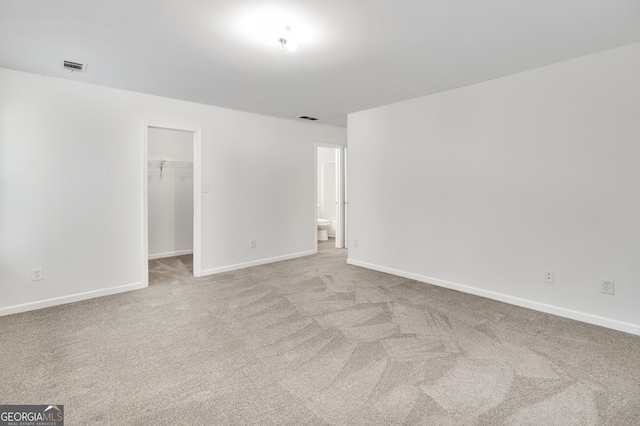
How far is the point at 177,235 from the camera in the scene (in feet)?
19.7

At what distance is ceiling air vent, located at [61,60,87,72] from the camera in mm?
2971

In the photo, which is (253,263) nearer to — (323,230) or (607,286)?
(323,230)

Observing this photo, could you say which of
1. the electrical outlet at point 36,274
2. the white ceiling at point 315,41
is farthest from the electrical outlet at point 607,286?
the electrical outlet at point 36,274

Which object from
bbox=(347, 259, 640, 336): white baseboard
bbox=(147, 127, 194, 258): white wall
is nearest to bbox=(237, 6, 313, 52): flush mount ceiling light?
bbox=(347, 259, 640, 336): white baseboard

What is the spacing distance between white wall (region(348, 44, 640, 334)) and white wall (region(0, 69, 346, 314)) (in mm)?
2081

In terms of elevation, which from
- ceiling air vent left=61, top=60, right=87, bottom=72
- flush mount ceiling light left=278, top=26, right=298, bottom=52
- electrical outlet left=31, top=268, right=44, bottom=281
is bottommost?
electrical outlet left=31, top=268, right=44, bottom=281

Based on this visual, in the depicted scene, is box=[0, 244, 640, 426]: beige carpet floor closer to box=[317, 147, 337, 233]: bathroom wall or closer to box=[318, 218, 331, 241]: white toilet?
box=[318, 218, 331, 241]: white toilet

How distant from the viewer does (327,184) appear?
8.11 meters

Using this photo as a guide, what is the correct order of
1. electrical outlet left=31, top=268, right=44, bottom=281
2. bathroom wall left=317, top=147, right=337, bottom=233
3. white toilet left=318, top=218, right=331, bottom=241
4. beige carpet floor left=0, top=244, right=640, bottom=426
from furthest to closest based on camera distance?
bathroom wall left=317, top=147, right=337, bottom=233 → white toilet left=318, top=218, right=331, bottom=241 → electrical outlet left=31, top=268, right=44, bottom=281 → beige carpet floor left=0, top=244, right=640, bottom=426

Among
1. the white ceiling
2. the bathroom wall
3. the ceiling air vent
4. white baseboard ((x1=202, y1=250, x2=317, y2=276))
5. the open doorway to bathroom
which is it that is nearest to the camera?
the white ceiling

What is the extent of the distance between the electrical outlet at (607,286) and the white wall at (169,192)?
234 inches

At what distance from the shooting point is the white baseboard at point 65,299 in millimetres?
3164

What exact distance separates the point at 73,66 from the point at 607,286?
524cm

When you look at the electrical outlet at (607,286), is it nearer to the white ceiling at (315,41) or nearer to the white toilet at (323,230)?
the white ceiling at (315,41)
